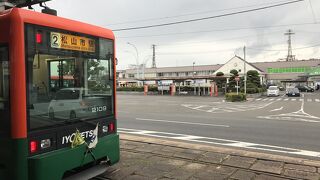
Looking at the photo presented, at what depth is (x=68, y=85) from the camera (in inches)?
196

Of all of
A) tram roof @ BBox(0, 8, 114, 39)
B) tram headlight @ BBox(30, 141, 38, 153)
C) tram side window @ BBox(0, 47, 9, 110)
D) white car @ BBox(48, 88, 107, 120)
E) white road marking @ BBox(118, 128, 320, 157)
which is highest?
tram roof @ BBox(0, 8, 114, 39)

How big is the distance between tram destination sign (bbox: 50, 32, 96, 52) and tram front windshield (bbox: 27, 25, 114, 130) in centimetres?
7

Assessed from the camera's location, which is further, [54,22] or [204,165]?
[204,165]

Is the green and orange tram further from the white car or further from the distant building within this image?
the distant building

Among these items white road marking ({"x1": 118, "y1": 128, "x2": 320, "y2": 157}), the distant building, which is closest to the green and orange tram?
white road marking ({"x1": 118, "y1": 128, "x2": 320, "y2": 157})

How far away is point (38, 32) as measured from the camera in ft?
14.4

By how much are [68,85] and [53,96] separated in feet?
1.15

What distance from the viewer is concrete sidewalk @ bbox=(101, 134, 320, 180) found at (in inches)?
233

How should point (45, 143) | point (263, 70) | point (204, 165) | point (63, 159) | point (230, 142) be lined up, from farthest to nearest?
point (263, 70) < point (230, 142) < point (204, 165) < point (63, 159) < point (45, 143)

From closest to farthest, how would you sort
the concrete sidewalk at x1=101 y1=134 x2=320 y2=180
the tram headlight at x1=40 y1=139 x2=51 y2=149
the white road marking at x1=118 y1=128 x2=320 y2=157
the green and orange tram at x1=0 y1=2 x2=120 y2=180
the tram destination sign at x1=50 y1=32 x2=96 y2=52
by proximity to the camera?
1. the green and orange tram at x1=0 y1=2 x2=120 y2=180
2. the tram headlight at x1=40 y1=139 x2=51 y2=149
3. the tram destination sign at x1=50 y1=32 x2=96 y2=52
4. the concrete sidewalk at x1=101 y1=134 x2=320 y2=180
5. the white road marking at x1=118 y1=128 x2=320 y2=157

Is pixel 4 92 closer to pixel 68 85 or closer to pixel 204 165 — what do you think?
pixel 68 85

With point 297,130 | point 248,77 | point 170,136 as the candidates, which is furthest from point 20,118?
point 248,77

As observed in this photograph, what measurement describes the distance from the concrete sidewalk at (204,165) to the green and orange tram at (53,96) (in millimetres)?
902

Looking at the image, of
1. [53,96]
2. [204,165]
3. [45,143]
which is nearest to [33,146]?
[45,143]
